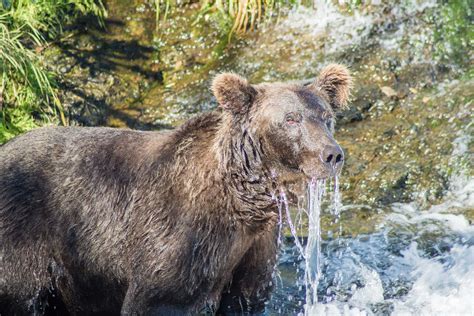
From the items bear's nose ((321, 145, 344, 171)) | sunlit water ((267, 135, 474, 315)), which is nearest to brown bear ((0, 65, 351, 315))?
bear's nose ((321, 145, 344, 171))

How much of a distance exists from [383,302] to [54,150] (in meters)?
2.94

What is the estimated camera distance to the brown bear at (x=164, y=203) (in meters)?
6.48

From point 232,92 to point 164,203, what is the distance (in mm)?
951

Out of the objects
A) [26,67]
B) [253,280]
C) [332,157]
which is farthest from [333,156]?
[26,67]

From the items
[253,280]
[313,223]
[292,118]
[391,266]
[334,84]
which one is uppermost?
[334,84]

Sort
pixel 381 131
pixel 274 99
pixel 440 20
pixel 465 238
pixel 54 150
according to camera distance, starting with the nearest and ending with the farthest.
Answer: pixel 274 99
pixel 54 150
pixel 465 238
pixel 381 131
pixel 440 20

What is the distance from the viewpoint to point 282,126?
652cm

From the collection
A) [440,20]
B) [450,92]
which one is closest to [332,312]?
[450,92]

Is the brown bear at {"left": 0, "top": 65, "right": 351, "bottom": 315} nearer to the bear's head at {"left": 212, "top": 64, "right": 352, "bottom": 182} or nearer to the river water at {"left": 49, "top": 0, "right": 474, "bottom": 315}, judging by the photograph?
the bear's head at {"left": 212, "top": 64, "right": 352, "bottom": 182}

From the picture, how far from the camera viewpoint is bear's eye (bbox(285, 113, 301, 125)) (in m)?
6.50

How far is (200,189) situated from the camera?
6668 mm

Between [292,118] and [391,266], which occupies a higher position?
[292,118]

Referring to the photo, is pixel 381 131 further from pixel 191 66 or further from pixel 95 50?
pixel 95 50

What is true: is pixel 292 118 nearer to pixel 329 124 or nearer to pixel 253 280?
pixel 329 124
